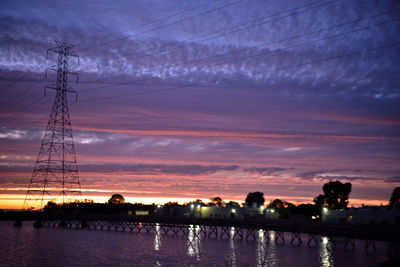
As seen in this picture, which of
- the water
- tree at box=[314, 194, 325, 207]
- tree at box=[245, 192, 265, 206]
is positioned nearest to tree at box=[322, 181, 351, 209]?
tree at box=[314, 194, 325, 207]

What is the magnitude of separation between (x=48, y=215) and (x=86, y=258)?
72.4 m

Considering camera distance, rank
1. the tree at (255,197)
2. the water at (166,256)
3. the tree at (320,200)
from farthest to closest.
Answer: the tree at (255,197) < the tree at (320,200) < the water at (166,256)

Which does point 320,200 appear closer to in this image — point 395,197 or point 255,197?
point 395,197

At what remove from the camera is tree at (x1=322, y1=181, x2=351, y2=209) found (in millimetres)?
137750

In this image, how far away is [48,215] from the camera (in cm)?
12331

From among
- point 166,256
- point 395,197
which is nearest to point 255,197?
point 395,197

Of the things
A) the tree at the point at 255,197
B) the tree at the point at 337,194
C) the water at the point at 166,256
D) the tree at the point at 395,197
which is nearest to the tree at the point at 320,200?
the tree at the point at 337,194

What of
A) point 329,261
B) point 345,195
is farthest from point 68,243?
point 345,195

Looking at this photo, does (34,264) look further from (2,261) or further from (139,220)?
(139,220)

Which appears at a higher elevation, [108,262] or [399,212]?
[399,212]

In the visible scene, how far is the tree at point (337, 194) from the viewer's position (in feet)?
452

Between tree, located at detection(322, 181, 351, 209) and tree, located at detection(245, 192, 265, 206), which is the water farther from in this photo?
tree, located at detection(245, 192, 265, 206)

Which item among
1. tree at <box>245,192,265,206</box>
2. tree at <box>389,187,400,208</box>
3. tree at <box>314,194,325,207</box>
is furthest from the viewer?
tree at <box>245,192,265,206</box>

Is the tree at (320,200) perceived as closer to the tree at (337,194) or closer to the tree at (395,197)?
the tree at (337,194)
